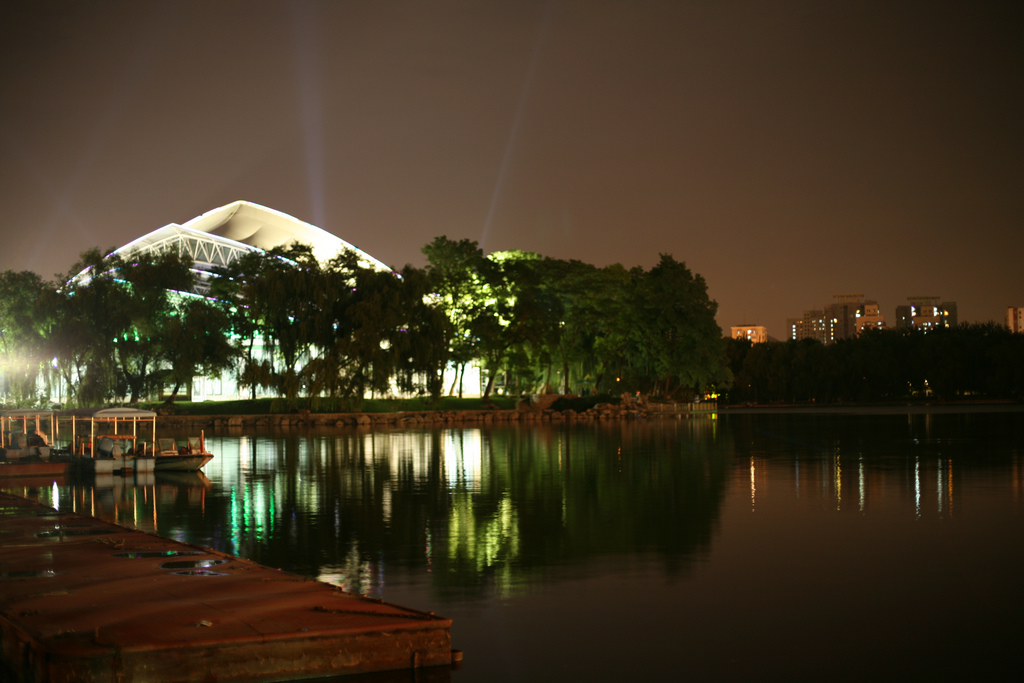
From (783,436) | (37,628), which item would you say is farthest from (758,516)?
(783,436)

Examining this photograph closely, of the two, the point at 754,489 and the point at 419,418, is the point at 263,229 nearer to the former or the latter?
the point at 419,418

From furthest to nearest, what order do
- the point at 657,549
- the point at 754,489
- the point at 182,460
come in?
the point at 182,460, the point at 754,489, the point at 657,549

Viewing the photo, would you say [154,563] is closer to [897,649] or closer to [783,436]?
[897,649]

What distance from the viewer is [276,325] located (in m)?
49.7

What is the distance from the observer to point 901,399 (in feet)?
288

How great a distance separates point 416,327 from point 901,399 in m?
55.7

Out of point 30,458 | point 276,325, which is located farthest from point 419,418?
point 30,458

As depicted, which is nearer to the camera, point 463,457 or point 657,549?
point 657,549

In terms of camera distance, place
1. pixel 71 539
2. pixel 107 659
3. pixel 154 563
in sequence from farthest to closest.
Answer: pixel 71 539 → pixel 154 563 → pixel 107 659

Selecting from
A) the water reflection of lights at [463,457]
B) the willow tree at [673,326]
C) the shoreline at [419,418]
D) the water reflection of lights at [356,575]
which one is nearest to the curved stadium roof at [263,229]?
the willow tree at [673,326]

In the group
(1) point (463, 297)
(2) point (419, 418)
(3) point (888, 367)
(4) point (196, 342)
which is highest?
(1) point (463, 297)

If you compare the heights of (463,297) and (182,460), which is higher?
(463,297)

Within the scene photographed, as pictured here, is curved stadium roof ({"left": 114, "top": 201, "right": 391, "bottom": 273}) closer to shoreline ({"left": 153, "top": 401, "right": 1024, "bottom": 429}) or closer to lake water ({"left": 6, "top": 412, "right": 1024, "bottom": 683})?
shoreline ({"left": 153, "top": 401, "right": 1024, "bottom": 429})

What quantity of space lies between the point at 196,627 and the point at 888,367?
282ft
